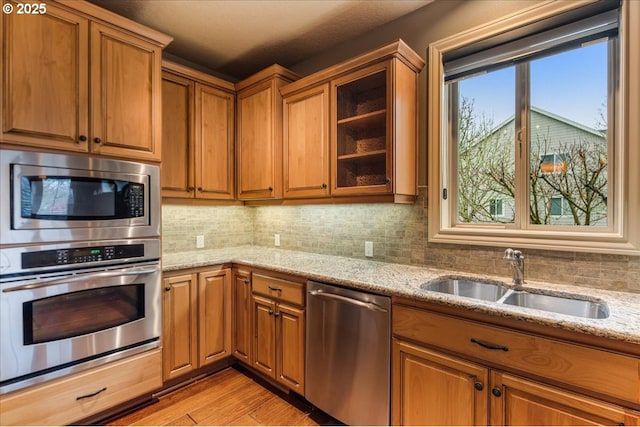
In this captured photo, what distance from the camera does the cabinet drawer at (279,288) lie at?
6.72 feet

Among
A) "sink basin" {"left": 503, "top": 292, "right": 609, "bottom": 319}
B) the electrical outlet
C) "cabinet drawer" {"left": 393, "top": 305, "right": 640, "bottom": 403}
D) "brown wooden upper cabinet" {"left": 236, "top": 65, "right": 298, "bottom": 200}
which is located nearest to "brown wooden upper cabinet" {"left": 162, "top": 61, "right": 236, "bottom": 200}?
"brown wooden upper cabinet" {"left": 236, "top": 65, "right": 298, "bottom": 200}

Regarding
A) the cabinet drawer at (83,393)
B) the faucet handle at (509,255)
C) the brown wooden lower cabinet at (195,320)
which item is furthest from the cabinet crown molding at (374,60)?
the cabinet drawer at (83,393)

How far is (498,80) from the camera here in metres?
2.01

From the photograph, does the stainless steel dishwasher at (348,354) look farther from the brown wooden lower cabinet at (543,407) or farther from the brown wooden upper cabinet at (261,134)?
the brown wooden upper cabinet at (261,134)

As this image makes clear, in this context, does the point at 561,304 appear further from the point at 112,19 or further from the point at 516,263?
the point at 112,19

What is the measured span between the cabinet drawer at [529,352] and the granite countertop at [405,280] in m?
0.08

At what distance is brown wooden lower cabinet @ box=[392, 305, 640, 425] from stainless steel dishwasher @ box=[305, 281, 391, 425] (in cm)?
7

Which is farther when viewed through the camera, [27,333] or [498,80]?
[498,80]

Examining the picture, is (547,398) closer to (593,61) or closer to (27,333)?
(593,61)

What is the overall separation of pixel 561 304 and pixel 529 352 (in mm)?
510

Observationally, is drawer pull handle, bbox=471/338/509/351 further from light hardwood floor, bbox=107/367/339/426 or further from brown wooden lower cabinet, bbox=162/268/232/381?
brown wooden lower cabinet, bbox=162/268/232/381

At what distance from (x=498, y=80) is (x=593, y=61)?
46 centimetres

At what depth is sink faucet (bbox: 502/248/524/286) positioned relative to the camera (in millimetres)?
1663

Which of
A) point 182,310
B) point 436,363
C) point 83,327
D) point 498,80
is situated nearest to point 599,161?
point 498,80
